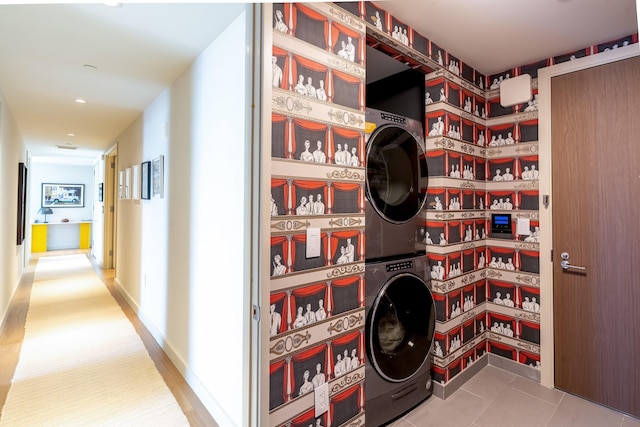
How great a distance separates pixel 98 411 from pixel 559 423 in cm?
285

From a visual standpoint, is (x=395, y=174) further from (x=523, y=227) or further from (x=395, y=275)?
(x=523, y=227)

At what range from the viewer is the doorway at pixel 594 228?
197cm

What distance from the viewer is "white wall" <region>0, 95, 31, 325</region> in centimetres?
309

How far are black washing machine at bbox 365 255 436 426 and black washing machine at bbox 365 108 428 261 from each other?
0.12 m

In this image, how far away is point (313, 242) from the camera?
1.41 meters

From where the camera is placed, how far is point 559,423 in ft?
6.13

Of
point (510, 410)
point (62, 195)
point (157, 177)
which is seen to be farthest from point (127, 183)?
point (62, 195)

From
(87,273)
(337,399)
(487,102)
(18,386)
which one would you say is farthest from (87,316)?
(487,102)

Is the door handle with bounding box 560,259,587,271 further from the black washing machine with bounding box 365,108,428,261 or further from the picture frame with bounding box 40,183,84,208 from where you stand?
the picture frame with bounding box 40,183,84,208

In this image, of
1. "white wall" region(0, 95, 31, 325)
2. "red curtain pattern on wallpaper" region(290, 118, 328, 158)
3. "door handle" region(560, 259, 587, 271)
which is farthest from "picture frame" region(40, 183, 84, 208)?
"door handle" region(560, 259, 587, 271)

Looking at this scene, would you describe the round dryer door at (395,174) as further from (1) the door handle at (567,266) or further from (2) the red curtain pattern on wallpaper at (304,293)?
(1) the door handle at (567,266)

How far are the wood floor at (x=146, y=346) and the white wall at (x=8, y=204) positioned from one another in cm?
13

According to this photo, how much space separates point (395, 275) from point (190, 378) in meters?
1.62

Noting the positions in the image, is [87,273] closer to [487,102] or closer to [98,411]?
[98,411]
